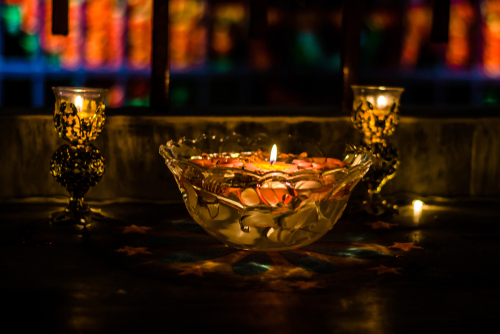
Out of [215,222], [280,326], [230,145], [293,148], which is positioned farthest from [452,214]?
[280,326]

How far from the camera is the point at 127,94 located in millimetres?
5586

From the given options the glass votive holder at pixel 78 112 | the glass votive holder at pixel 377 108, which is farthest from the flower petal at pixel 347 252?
the glass votive holder at pixel 78 112

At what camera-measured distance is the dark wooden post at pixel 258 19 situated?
76.2 inches

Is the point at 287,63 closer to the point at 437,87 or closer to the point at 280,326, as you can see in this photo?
the point at 437,87

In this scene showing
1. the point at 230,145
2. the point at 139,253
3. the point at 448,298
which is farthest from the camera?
the point at 230,145

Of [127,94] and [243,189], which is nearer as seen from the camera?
[243,189]

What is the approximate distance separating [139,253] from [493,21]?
5.28 metres

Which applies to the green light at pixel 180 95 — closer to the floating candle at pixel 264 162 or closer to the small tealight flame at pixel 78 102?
the small tealight flame at pixel 78 102

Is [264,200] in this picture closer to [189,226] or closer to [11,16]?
[189,226]

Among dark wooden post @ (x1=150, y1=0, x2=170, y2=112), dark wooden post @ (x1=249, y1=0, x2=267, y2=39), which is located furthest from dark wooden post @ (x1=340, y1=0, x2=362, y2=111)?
dark wooden post @ (x1=150, y1=0, x2=170, y2=112)

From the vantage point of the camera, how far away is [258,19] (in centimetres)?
197

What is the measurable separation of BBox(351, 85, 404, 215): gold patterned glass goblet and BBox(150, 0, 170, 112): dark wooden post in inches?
25.5

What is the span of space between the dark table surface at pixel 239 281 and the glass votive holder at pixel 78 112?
0.79 feet

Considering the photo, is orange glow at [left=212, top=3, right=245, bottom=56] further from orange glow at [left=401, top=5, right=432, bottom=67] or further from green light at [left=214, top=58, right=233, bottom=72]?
orange glow at [left=401, top=5, right=432, bottom=67]
